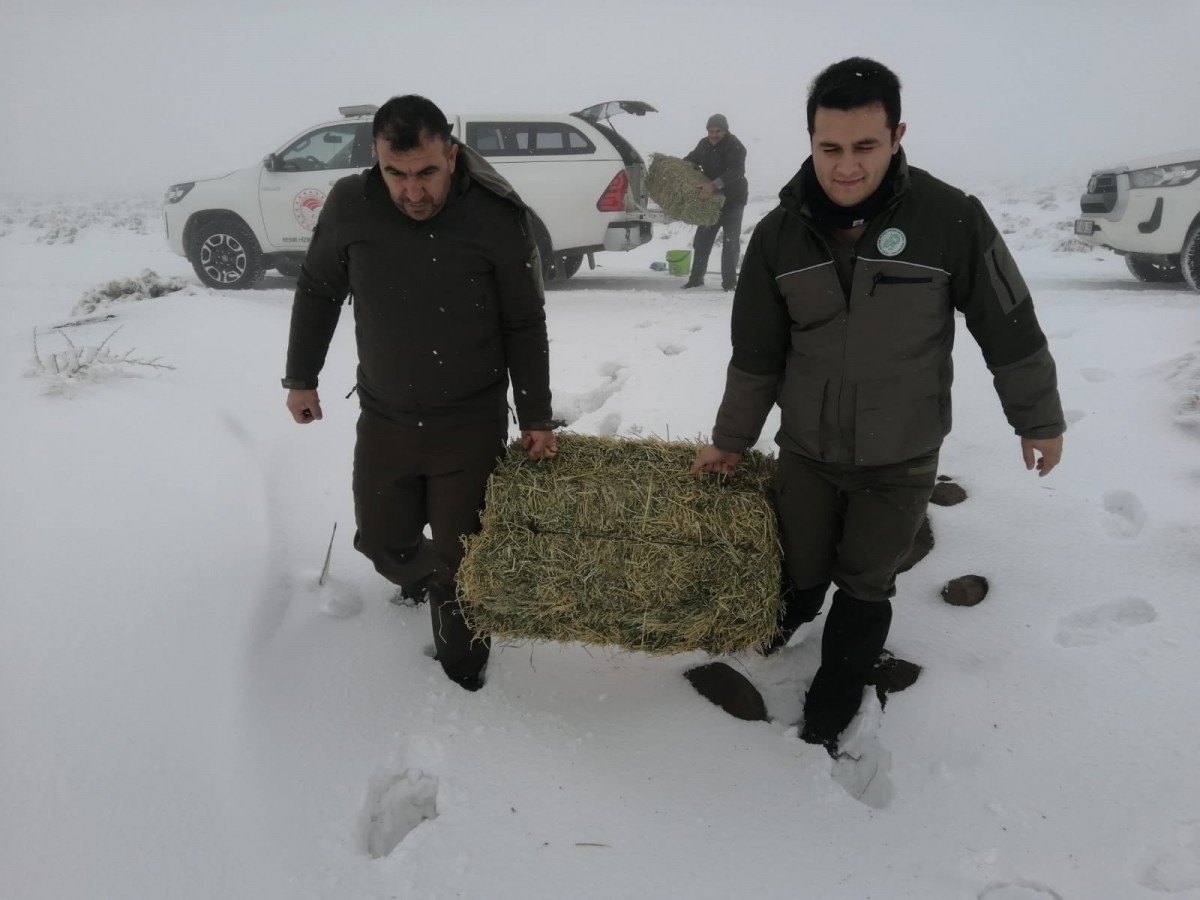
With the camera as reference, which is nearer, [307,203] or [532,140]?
[307,203]

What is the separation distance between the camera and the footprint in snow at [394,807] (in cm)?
204

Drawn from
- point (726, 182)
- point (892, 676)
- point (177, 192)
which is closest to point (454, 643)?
point (892, 676)

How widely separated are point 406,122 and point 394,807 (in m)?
2.06

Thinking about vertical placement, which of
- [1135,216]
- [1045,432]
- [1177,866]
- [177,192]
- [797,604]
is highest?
[177,192]

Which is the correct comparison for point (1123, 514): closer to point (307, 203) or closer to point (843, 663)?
point (843, 663)

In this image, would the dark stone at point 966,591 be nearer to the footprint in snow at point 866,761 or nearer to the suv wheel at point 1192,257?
the footprint in snow at point 866,761

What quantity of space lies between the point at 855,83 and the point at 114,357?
14.0 feet

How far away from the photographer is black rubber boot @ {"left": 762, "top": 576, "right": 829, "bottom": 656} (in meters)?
2.39

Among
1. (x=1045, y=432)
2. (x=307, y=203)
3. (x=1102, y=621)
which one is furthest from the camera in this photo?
(x=307, y=203)

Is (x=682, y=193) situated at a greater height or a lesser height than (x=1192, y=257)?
greater

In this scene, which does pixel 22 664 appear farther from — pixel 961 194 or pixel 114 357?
pixel 961 194

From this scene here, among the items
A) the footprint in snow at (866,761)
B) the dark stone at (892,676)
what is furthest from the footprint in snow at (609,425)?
the footprint in snow at (866,761)

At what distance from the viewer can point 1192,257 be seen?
263 inches

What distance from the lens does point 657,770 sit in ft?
7.41
